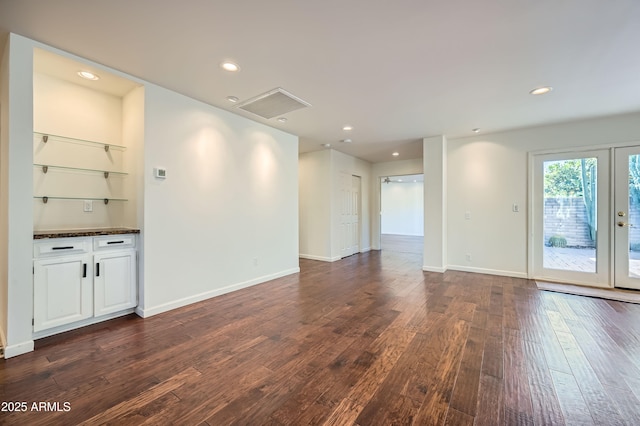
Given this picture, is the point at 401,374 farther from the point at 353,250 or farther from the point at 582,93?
the point at 353,250

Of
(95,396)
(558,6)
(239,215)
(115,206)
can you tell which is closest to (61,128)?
(115,206)

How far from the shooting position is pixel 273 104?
11.5 feet

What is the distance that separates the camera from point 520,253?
466 centimetres

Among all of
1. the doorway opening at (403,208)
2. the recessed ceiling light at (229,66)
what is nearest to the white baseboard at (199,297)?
the recessed ceiling light at (229,66)

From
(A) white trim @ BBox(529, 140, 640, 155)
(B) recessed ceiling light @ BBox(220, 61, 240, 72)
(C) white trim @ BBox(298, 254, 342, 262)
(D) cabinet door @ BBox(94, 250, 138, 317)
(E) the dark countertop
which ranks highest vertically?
(B) recessed ceiling light @ BBox(220, 61, 240, 72)

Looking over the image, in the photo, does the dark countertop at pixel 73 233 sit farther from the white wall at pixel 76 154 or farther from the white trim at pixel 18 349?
the white trim at pixel 18 349

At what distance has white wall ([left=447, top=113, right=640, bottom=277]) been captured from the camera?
4.40 metres

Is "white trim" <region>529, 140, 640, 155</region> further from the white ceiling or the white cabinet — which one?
the white cabinet

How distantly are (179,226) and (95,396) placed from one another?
6.20 feet

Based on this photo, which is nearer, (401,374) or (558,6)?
(558,6)

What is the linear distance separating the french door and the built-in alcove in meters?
6.11

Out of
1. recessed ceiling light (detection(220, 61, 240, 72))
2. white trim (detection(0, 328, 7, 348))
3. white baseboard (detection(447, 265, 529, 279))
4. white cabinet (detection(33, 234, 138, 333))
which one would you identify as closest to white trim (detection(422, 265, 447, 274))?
white baseboard (detection(447, 265, 529, 279))

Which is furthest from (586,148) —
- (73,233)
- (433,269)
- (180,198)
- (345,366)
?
(73,233)

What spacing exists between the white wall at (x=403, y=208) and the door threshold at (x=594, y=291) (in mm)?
8380
